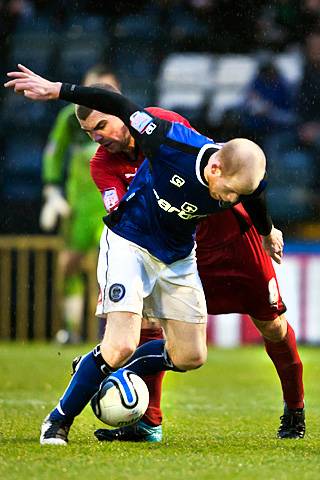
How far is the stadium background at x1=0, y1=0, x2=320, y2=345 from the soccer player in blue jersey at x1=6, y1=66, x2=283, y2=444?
6.79 meters

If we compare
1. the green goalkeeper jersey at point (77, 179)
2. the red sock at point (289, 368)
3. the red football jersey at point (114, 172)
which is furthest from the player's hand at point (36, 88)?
the green goalkeeper jersey at point (77, 179)

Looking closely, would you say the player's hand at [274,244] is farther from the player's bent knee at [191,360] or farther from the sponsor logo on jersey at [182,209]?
the player's bent knee at [191,360]

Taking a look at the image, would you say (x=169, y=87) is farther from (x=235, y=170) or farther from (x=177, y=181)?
(x=235, y=170)

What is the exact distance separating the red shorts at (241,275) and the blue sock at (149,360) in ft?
1.70

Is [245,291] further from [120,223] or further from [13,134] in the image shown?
[13,134]

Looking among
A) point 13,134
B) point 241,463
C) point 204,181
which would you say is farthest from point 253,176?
point 13,134

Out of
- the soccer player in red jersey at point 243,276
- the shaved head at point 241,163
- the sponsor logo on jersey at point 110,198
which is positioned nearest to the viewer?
the shaved head at point 241,163

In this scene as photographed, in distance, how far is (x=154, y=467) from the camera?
16.4ft

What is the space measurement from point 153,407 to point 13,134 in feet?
27.6

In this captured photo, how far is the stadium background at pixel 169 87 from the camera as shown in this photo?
531 inches

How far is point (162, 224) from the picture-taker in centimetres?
588

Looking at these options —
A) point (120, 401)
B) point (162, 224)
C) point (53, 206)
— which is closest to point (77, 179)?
point (53, 206)

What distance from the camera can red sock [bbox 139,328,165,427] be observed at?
622 centimetres

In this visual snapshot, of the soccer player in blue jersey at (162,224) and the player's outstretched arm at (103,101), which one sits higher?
the player's outstretched arm at (103,101)
